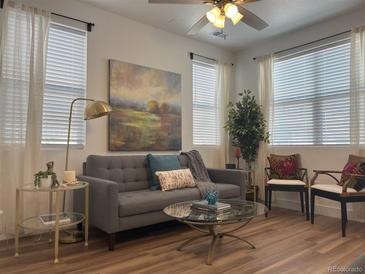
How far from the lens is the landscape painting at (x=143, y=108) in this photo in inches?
147

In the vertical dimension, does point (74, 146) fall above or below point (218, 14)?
below

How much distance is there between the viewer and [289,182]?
3.95m

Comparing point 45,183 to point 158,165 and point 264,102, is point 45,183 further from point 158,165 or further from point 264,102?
point 264,102

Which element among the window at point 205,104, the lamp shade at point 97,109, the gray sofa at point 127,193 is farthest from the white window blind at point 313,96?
the lamp shade at point 97,109

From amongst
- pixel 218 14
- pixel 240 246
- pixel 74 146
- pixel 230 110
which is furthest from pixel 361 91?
pixel 74 146

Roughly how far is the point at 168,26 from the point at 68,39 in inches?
58.9

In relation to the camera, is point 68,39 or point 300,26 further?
point 300,26

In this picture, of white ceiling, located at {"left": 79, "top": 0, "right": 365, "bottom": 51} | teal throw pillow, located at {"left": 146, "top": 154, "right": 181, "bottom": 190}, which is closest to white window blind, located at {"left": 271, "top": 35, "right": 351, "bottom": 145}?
white ceiling, located at {"left": 79, "top": 0, "right": 365, "bottom": 51}

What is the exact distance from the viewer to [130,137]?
3844mm

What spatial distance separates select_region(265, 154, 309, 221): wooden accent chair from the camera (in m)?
3.86

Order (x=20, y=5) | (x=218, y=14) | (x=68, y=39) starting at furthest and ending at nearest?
(x=68, y=39)
(x=20, y=5)
(x=218, y=14)

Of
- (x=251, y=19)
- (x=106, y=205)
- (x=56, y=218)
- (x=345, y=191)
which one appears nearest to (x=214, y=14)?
(x=251, y=19)

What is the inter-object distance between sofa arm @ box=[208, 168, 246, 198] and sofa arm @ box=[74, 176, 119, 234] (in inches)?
71.0

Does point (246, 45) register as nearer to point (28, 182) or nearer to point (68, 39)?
point (68, 39)
